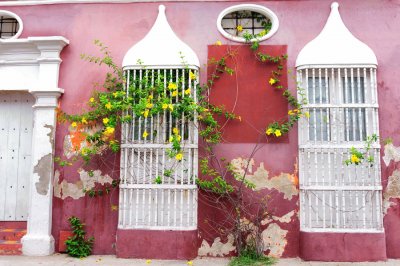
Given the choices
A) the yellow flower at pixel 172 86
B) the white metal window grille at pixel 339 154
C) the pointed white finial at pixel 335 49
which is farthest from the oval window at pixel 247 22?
the yellow flower at pixel 172 86

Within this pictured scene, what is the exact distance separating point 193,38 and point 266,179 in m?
2.50

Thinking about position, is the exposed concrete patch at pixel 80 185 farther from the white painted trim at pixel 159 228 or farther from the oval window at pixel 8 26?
the oval window at pixel 8 26

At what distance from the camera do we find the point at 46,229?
245 inches

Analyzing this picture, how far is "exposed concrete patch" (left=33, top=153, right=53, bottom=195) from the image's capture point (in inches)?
249

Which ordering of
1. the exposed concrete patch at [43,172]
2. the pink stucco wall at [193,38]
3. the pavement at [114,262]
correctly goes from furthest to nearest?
Result: 1. the exposed concrete patch at [43,172]
2. the pink stucco wall at [193,38]
3. the pavement at [114,262]

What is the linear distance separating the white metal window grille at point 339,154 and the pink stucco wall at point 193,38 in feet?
0.66

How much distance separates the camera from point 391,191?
602cm

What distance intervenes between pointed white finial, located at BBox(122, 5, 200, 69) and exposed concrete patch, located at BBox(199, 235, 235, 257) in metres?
2.69

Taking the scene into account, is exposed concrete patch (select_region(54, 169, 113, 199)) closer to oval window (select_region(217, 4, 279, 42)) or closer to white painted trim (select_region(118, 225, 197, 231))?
white painted trim (select_region(118, 225, 197, 231))

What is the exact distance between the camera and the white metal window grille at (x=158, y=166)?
604 centimetres

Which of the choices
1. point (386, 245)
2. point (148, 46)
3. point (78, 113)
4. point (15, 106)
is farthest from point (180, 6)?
point (386, 245)

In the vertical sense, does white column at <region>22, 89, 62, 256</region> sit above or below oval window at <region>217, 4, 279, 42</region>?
below

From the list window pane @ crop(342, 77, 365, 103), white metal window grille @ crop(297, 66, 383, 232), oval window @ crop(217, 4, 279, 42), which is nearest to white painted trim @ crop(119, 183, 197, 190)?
white metal window grille @ crop(297, 66, 383, 232)

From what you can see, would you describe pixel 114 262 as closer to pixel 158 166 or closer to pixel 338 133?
pixel 158 166
